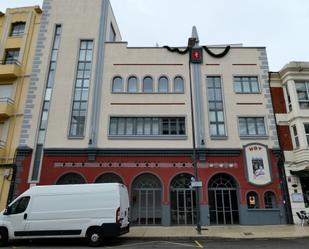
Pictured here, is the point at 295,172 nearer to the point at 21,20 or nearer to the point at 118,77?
the point at 118,77

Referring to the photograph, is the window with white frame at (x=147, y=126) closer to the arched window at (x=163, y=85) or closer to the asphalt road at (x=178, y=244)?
the arched window at (x=163, y=85)

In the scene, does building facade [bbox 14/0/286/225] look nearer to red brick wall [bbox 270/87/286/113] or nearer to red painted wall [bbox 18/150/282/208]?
red painted wall [bbox 18/150/282/208]

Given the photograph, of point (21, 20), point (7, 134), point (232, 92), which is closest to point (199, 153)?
point (232, 92)

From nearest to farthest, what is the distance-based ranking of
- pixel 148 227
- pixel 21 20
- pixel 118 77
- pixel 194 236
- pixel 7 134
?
pixel 194 236 < pixel 148 227 < pixel 7 134 < pixel 118 77 < pixel 21 20

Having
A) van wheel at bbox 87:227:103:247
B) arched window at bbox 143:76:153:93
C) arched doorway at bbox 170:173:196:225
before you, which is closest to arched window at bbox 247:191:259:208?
arched doorway at bbox 170:173:196:225

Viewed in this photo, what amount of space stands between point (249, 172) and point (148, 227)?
25.6 ft

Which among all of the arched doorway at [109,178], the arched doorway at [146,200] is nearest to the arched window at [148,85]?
the arched doorway at [146,200]

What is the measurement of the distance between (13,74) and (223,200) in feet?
60.3

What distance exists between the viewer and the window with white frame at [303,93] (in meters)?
18.5

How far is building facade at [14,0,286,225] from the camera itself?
1714cm

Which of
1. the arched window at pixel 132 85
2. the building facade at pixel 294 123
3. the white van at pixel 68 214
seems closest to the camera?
the white van at pixel 68 214

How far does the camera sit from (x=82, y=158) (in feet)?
58.2

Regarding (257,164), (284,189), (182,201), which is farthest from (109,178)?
(284,189)

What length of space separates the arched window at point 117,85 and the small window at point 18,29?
9.64 meters
